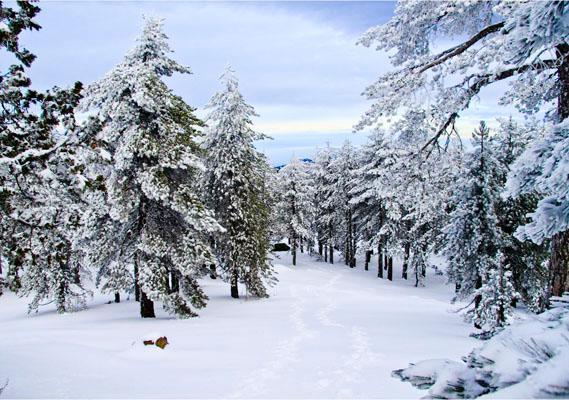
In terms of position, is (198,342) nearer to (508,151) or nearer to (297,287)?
(508,151)

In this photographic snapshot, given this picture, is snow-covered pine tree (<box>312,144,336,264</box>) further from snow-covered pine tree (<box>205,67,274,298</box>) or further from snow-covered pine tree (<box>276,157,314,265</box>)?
snow-covered pine tree (<box>205,67,274,298</box>)

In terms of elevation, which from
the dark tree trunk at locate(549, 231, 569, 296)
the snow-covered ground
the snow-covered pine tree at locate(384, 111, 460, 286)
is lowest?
the snow-covered ground

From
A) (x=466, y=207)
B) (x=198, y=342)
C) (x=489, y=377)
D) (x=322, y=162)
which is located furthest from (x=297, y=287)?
(x=489, y=377)

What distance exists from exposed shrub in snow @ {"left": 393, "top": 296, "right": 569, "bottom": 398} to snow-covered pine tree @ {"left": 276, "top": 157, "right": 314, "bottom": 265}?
4045 cm

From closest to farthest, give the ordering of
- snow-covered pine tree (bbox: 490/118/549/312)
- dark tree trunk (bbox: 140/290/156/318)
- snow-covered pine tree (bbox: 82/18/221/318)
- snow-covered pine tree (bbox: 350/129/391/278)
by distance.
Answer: snow-covered pine tree (bbox: 82/18/221/318) < snow-covered pine tree (bbox: 490/118/549/312) < dark tree trunk (bbox: 140/290/156/318) < snow-covered pine tree (bbox: 350/129/391/278)

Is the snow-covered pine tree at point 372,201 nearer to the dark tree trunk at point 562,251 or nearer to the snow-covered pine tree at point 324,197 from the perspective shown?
the snow-covered pine tree at point 324,197

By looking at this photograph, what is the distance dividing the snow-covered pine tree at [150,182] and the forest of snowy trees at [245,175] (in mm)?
60

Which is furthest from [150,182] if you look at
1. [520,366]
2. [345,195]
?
[345,195]

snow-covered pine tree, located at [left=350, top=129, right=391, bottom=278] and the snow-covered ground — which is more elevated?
snow-covered pine tree, located at [left=350, top=129, right=391, bottom=278]

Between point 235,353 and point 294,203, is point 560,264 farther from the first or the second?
point 294,203

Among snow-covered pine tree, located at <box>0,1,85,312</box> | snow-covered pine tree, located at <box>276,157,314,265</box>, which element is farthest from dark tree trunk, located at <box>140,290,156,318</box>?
snow-covered pine tree, located at <box>276,157,314,265</box>

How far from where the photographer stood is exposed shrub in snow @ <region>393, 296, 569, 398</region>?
3281mm

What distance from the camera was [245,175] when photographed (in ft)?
72.2

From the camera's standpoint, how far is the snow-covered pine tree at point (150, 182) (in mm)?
15305
